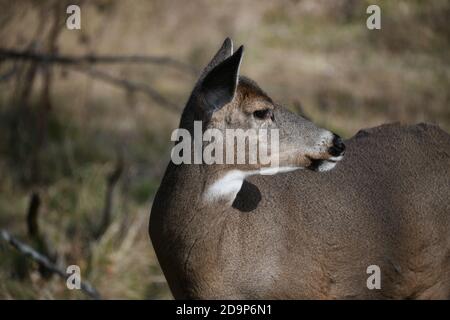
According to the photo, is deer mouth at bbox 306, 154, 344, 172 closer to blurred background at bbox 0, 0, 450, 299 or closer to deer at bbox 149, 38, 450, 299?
deer at bbox 149, 38, 450, 299

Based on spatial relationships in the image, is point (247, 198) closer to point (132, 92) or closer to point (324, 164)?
point (324, 164)

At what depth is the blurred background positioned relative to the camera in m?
6.63

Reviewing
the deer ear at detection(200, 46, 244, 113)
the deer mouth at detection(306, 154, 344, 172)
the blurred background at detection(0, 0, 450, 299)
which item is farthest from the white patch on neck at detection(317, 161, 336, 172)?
the blurred background at detection(0, 0, 450, 299)

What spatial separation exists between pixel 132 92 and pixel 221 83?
441 cm

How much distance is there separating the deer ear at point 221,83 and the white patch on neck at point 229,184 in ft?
1.09

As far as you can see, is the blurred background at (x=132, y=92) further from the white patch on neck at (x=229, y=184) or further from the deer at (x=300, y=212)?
the white patch on neck at (x=229, y=184)

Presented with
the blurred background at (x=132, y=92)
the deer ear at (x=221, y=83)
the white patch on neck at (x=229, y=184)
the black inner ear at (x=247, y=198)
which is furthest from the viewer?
the blurred background at (x=132, y=92)

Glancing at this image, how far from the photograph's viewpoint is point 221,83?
3635 millimetres

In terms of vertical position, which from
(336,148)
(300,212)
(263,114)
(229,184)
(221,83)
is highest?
(221,83)

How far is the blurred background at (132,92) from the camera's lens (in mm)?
6633

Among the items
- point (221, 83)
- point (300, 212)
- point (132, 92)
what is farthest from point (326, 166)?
point (132, 92)

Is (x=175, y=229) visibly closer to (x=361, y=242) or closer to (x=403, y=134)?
(x=361, y=242)

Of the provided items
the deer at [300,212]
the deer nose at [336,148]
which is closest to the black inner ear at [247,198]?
the deer at [300,212]

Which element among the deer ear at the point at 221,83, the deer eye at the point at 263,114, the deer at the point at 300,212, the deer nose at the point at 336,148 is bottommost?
the deer at the point at 300,212
